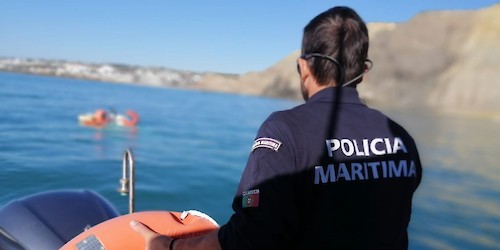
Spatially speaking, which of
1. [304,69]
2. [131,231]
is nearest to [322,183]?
[304,69]

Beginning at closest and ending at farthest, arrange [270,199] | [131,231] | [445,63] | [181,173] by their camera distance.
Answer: [270,199]
[131,231]
[181,173]
[445,63]

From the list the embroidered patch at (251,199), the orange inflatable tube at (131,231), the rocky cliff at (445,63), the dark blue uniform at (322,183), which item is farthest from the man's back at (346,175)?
the rocky cliff at (445,63)

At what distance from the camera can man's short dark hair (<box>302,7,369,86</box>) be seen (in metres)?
1.19

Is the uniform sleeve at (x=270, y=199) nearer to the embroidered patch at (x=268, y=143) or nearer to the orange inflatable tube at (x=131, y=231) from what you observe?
the embroidered patch at (x=268, y=143)

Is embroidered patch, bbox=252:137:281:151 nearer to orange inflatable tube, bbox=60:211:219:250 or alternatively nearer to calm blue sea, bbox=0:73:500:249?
orange inflatable tube, bbox=60:211:219:250

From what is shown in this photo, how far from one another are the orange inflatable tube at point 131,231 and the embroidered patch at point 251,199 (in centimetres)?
59

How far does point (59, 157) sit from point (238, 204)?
25.7 feet

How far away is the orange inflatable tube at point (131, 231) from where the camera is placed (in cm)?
153

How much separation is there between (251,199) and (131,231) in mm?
665

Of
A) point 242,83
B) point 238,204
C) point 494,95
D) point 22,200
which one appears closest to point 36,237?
point 22,200

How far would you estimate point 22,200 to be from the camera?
2.21 m

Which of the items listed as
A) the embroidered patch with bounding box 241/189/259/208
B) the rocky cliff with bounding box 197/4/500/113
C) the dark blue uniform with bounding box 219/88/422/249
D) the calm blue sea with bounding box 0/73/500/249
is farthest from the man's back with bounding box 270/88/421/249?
the rocky cliff with bounding box 197/4/500/113

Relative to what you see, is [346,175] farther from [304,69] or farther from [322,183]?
[304,69]

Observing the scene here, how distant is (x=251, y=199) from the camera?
3.56 ft
